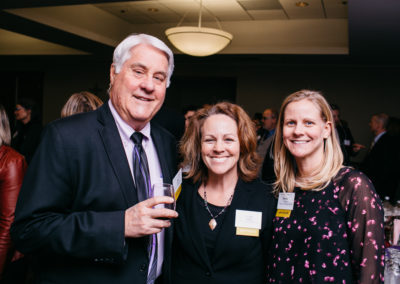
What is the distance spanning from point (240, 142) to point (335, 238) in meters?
0.63

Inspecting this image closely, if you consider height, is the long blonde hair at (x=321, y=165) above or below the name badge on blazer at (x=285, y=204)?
above

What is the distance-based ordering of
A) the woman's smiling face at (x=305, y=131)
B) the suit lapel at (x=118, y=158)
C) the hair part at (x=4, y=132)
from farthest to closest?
the hair part at (x=4, y=132)
the woman's smiling face at (x=305, y=131)
the suit lapel at (x=118, y=158)

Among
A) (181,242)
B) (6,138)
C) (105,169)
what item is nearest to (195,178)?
(181,242)

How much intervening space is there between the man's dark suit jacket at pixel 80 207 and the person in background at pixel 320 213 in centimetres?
65

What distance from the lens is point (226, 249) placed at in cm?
165

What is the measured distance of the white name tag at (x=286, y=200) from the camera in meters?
1.69

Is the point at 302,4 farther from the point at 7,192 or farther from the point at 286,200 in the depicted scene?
the point at 7,192

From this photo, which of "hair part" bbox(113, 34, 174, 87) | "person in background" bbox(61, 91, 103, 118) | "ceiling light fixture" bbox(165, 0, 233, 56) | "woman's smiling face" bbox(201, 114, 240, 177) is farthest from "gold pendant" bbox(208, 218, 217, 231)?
"ceiling light fixture" bbox(165, 0, 233, 56)

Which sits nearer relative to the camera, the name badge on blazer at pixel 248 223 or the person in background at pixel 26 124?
the name badge on blazer at pixel 248 223

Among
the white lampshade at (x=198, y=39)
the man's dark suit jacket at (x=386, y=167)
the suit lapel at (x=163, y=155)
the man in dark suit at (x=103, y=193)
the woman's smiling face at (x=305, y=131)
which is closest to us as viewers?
the man in dark suit at (x=103, y=193)

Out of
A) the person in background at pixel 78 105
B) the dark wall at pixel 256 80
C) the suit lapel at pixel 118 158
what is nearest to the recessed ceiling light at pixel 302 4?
the dark wall at pixel 256 80

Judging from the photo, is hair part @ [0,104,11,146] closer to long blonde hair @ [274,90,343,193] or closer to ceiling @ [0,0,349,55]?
long blonde hair @ [274,90,343,193]

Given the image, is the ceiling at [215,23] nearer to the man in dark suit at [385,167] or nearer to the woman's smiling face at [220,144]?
the man in dark suit at [385,167]

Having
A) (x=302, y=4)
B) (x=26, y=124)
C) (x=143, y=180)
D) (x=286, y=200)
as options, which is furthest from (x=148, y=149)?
(x=302, y=4)
